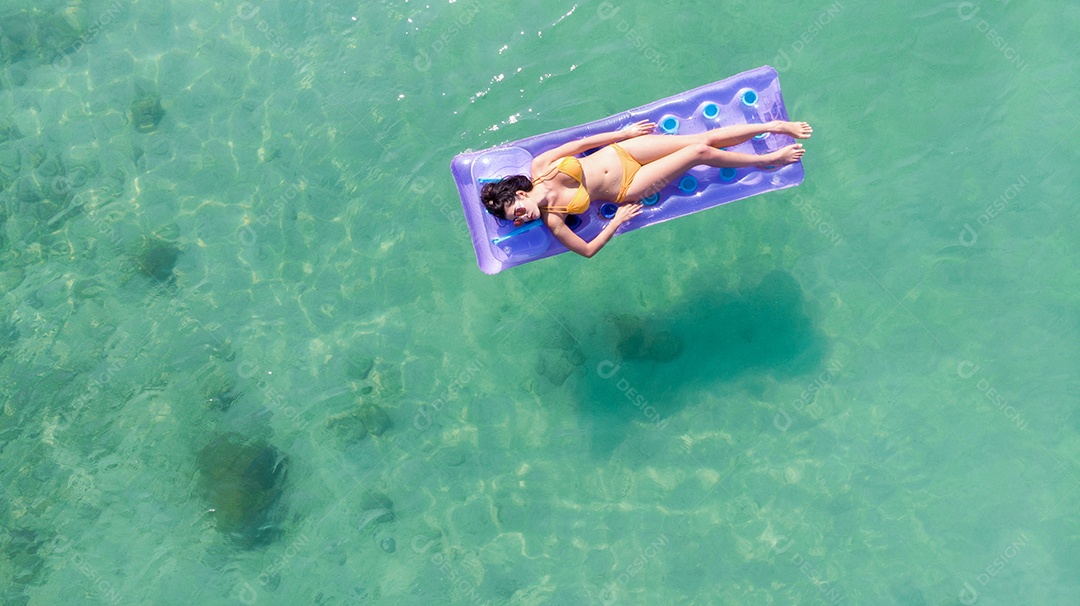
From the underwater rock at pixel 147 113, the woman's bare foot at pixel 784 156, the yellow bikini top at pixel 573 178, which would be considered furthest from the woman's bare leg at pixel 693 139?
the underwater rock at pixel 147 113

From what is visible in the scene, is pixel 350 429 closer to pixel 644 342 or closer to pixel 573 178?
pixel 644 342

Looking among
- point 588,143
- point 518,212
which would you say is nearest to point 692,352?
point 588,143

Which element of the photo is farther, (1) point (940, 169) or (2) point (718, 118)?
(1) point (940, 169)

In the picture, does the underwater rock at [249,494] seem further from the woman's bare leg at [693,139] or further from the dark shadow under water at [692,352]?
the woman's bare leg at [693,139]

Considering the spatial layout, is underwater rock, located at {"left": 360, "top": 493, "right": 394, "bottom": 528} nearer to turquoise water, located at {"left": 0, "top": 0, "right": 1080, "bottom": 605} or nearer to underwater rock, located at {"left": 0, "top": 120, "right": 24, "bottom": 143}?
turquoise water, located at {"left": 0, "top": 0, "right": 1080, "bottom": 605}

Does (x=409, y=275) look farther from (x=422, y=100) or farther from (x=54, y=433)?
(x=54, y=433)

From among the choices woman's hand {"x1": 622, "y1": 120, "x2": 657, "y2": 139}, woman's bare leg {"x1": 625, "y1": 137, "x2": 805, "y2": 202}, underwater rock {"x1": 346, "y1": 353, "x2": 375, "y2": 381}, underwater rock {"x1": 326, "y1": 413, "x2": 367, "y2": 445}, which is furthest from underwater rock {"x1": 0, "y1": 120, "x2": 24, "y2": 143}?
woman's bare leg {"x1": 625, "y1": 137, "x2": 805, "y2": 202}

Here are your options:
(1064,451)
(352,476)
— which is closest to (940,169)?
(1064,451)
